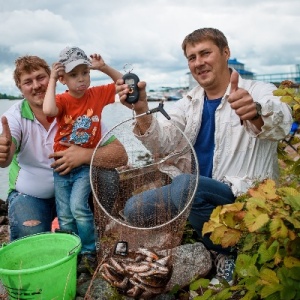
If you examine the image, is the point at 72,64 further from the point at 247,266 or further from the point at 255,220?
the point at 255,220

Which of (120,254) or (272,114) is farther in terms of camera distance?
(120,254)

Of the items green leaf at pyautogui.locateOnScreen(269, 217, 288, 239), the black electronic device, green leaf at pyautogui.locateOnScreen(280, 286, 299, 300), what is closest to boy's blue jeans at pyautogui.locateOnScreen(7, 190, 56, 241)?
the black electronic device

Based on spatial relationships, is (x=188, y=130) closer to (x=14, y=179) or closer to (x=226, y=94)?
(x=226, y=94)

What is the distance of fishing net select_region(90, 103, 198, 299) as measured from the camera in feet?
8.99

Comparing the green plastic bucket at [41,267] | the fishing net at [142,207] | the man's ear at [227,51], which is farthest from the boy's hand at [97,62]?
the green plastic bucket at [41,267]

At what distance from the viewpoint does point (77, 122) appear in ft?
12.3

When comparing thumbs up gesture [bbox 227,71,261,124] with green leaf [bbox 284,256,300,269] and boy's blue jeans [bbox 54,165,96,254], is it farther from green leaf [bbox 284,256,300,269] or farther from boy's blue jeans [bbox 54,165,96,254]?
boy's blue jeans [bbox 54,165,96,254]

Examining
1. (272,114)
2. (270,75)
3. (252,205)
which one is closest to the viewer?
(252,205)

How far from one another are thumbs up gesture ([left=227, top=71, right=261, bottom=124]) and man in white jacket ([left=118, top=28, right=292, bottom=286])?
0.21 meters

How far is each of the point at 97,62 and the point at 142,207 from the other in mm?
1517

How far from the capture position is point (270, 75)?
88.8 ft

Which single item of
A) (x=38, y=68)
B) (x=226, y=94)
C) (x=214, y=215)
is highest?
(x=38, y=68)

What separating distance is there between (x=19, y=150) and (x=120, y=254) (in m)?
1.66

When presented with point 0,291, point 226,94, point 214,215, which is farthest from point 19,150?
point 214,215
